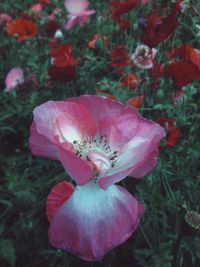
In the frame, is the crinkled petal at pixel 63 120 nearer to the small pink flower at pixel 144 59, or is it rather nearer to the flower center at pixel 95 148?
the flower center at pixel 95 148

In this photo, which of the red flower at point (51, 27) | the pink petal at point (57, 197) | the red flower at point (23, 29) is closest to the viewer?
the pink petal at point (57, 197)

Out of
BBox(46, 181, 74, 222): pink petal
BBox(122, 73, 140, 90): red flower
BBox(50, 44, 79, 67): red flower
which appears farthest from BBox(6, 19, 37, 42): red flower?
BBox(46, 181, 74, 222): pink petal

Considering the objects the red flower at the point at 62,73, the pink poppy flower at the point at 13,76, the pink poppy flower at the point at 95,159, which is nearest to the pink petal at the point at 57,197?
the pink poppy flower at the point at 95,159

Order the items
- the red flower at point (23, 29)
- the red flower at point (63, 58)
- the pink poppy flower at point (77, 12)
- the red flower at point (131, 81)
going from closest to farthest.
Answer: the red flower at point (63, 58)
the red flower at point (131, 81)
the red flower at point (23, 29)
the pink poppy flower at point (77, 12)

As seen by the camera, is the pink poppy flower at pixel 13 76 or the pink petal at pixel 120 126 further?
the pink poppy flower at pixel 13 76

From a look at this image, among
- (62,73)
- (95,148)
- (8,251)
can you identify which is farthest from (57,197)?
(62,73)

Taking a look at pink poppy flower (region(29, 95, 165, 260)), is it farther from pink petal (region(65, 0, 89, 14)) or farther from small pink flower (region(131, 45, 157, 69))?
pink petal (region(65, 0, 89, 14))

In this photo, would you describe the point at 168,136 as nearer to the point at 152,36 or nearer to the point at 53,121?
the point at 152,36
